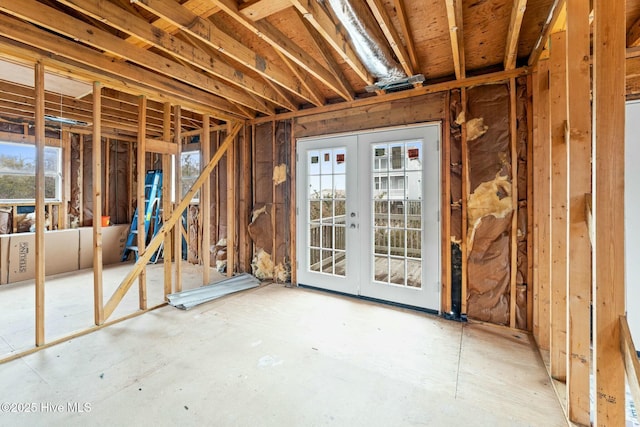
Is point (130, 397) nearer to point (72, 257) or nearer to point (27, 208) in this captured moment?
point (72, 257)

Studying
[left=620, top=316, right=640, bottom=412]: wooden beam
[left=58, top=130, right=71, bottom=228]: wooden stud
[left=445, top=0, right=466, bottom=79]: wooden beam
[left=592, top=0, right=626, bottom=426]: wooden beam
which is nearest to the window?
[left=58, top=130, right=71, bottom=228]: wooden stud

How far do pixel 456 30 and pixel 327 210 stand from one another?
2.53m

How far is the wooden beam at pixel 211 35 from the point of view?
2025 millimetres

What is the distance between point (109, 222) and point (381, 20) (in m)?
6.63

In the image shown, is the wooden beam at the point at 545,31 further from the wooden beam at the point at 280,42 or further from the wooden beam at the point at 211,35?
the wooden beam at the point at 211,35

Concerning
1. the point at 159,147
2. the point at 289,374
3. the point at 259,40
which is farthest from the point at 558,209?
the point at 159,147

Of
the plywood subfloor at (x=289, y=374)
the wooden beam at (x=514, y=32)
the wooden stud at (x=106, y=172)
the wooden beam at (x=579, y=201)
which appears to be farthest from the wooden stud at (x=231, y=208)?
the wooden beam at (x=579, y=201)

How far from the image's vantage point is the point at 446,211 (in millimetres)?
3225

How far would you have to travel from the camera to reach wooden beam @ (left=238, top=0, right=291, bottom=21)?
6.46 feet

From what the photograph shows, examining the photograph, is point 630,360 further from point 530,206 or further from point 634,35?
point 634,35

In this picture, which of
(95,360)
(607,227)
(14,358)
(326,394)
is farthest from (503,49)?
(14,358)

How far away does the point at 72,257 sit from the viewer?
5.06 meters

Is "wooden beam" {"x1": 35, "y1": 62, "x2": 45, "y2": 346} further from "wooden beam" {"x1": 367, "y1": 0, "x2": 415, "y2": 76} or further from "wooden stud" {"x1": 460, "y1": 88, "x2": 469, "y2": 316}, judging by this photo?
"wooden stud" {"x1": 460, "y1": 88, "x2": 469, "y2": 316}

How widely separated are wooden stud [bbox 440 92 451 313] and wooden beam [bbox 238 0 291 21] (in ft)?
6.95
